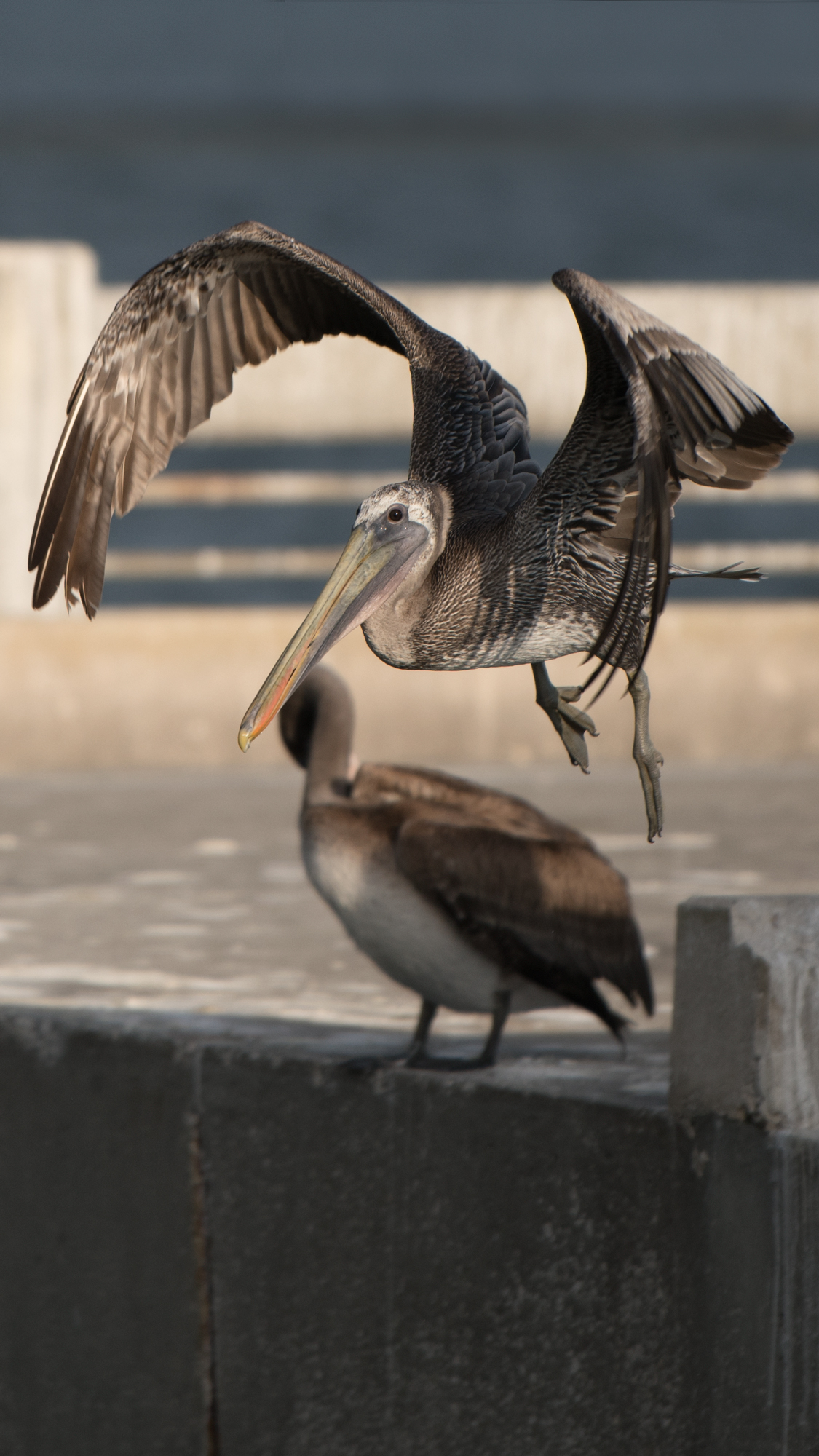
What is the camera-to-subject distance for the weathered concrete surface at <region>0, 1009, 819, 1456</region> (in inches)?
146

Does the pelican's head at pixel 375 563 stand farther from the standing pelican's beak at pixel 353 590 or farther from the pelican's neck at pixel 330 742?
the pelican's neck at pixel 330 742

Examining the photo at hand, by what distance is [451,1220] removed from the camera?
414 cm

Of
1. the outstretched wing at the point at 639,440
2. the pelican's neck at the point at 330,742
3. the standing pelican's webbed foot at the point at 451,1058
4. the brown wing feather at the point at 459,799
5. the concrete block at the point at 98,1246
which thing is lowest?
the concrete block at the point at 98,1246

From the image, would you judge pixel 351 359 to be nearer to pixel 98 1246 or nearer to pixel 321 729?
pixel 321 729

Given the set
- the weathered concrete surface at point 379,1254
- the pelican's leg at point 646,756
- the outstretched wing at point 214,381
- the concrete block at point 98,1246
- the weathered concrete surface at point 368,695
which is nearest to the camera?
the pelican's leg at point 646,756

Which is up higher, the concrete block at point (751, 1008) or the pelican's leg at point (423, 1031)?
the concrete block at point (751, 1008)

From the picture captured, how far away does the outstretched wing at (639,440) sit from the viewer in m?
1.92

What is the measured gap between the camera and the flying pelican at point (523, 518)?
1.93m

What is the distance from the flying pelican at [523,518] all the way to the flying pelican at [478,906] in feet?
6.28

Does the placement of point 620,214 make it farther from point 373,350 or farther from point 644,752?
point 644,752

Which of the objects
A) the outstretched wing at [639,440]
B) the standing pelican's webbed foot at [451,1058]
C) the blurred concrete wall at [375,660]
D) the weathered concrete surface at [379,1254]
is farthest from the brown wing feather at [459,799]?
the blurred concrete wall at [375,660]

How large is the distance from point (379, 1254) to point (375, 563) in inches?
103

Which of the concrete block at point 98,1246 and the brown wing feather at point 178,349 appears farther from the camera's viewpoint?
the concrete block at point 98,1246

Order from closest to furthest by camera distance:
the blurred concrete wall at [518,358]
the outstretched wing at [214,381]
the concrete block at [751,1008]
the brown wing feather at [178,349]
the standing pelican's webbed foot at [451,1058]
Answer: the outstretched wing at [214,381]
the brown wing feather at [178,349]
the concrete block at [751,1008]
the standing pelican's webbed foot at [451,1058]
the blurred concrete wall at [518,358]
